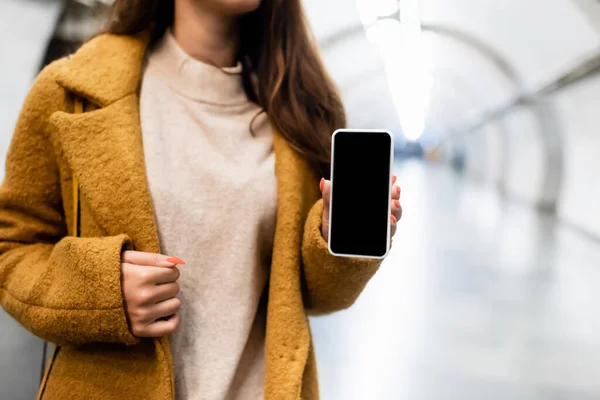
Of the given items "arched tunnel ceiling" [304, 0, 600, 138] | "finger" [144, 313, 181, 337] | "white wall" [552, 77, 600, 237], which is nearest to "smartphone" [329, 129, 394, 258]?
"finger" [144, 313, 181, 337]

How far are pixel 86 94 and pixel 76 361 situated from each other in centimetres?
42

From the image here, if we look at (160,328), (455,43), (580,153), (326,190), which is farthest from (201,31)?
(580,153)

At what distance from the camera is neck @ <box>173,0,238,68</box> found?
0.86m

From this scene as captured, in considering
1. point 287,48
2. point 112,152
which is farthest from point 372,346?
point 112,152

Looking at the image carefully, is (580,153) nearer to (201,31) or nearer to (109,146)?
(201,31)

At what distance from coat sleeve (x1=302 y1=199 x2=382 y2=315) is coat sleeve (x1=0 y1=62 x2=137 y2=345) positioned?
28 cm

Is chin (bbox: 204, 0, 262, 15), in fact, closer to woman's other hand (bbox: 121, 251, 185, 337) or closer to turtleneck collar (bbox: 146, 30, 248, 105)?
turtleneck collar (bbox: 146, 30, 248, 105)

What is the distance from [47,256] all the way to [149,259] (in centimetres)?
22

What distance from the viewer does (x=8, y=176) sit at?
2.46 feet

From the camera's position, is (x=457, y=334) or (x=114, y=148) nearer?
(x=114, y=148)

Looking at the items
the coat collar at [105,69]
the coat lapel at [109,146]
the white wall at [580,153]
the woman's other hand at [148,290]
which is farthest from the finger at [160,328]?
the white wall at [580,153]

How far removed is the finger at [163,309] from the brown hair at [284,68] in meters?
0.34

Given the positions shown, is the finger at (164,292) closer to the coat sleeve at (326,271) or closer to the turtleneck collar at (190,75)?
the coat sleeve at (326,271)

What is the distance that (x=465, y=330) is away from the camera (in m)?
2.08
